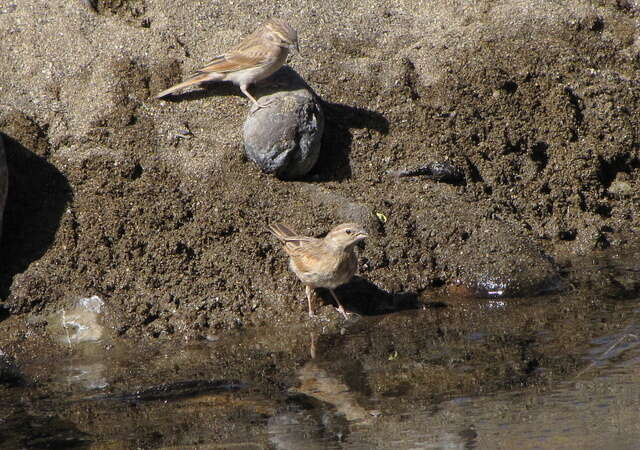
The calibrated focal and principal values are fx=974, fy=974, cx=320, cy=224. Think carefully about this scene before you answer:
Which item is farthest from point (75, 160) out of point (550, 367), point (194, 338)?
point (550, 367)

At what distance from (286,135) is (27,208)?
2126 mm

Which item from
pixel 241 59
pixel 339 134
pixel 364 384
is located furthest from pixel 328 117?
pixel 364 384

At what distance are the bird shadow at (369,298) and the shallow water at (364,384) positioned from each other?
6.2 inches

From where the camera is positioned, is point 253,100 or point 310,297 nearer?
point 310,297

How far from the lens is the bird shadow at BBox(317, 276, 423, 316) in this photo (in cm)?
736

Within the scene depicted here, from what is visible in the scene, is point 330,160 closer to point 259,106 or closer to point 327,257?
point 259,106

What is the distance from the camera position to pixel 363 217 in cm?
773

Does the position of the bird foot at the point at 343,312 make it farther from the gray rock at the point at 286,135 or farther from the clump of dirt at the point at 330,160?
the gray rock at the point at 286,135

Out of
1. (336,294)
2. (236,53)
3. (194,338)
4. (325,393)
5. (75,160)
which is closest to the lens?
(325,393)

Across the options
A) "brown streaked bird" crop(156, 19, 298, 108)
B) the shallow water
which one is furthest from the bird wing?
the shallow water

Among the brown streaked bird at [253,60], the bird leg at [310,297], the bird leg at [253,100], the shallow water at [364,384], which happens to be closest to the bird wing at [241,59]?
the brown streaked bird at [253,60]

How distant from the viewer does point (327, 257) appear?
7.02 m

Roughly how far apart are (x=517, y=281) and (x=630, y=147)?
7.42 ft

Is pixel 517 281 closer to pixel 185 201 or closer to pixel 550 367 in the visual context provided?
pixel 550 367
